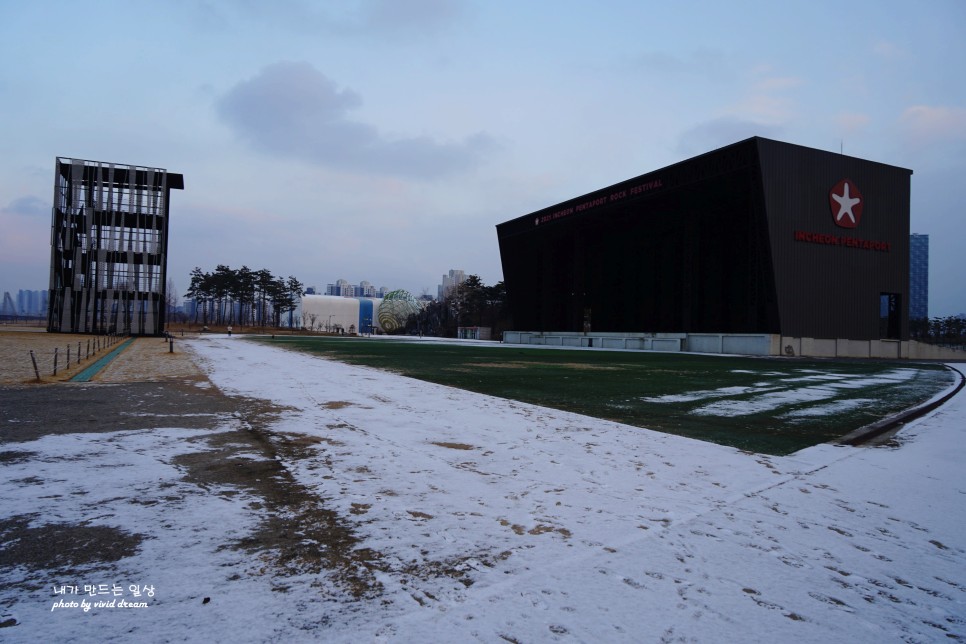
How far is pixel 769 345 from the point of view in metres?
35.9

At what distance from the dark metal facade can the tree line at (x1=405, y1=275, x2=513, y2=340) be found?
54.8 meters

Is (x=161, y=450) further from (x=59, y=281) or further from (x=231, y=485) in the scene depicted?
(x=59, y=281)

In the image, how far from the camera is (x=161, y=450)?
600 centimetres

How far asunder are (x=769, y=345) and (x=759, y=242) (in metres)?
7.51

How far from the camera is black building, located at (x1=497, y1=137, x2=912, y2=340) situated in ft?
119

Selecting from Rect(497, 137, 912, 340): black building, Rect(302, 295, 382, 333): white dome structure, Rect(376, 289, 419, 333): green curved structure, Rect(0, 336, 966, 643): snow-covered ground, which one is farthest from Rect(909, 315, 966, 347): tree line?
Rect(0, 336, 966, 643): snow-covered ground

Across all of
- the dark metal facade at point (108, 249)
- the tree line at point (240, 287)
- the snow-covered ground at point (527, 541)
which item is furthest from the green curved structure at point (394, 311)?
the snow-covered ground at point (527, 541)

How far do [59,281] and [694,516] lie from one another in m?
65.3

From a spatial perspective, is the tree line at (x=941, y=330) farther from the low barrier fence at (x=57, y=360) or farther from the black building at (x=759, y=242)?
the low barrier fence at (x=57, y=360)

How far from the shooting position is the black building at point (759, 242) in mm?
36281

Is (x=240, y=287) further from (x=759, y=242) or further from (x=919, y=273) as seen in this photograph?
(x=919, y=273)

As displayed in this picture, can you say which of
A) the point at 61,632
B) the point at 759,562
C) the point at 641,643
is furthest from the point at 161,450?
the point at 759,562

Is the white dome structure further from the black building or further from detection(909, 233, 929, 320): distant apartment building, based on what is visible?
detection(909, 233, 929, 320): distant apartment building

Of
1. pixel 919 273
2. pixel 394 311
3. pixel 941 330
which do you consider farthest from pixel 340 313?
pixel 919 273
